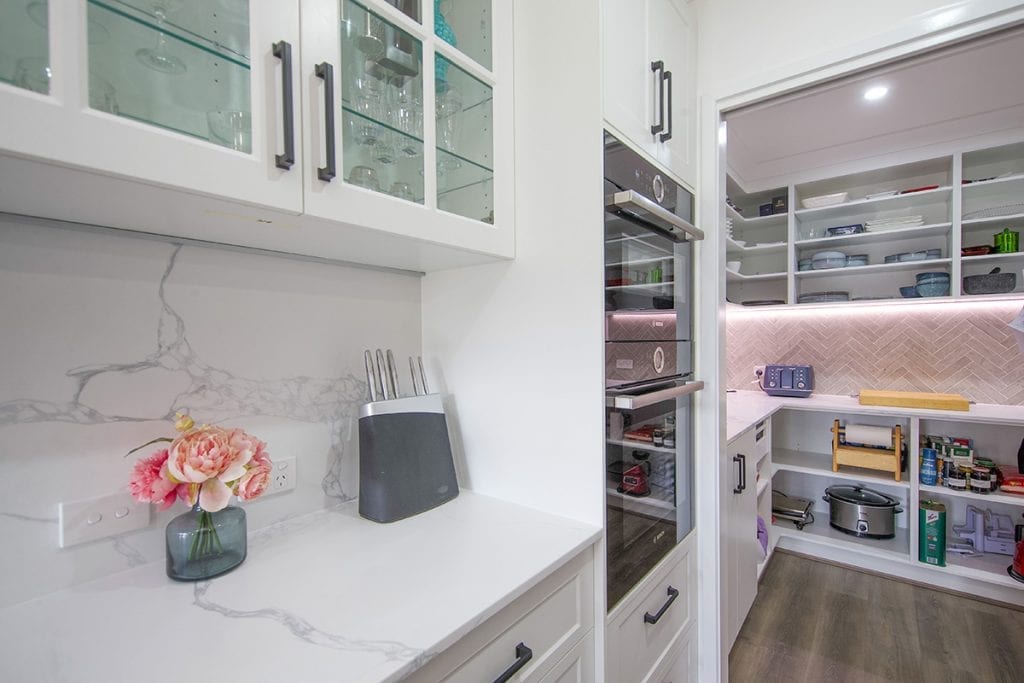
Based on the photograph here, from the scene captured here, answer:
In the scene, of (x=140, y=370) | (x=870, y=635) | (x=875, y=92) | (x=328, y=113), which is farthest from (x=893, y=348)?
(x=140, y=370)

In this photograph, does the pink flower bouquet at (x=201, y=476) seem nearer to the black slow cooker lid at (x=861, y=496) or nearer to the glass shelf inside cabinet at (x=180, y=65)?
the glass shelf inside cabinet at (x=180, y=65)

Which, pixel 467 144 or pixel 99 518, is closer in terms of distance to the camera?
pixel 99 518

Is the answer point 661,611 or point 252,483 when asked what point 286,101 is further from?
point 661,611

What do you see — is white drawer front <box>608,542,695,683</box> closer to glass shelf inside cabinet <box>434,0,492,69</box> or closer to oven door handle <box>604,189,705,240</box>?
oven door handle <box>604,189,705,240</box>

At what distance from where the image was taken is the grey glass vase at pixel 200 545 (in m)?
0.82

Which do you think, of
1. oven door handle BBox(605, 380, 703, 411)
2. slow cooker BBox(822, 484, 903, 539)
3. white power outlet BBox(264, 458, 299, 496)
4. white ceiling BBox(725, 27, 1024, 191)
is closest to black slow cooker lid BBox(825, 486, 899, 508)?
slow cooker BBox(822, 484, 903, 539)

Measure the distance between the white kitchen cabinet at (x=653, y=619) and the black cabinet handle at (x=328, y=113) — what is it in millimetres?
1141

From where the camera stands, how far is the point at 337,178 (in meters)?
0.80

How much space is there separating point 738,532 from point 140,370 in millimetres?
1990

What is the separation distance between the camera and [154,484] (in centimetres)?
80

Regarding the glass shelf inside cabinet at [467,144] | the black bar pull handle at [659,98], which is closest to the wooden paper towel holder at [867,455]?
the black bar pull handle at [659,98]

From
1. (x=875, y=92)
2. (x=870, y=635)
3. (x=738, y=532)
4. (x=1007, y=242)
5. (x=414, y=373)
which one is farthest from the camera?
(x=1007, y=242)

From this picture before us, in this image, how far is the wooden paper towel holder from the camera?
102 inches

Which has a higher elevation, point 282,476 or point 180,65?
point 180,65
